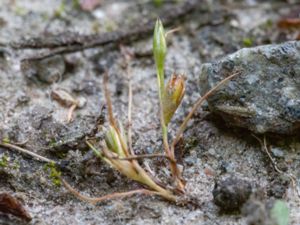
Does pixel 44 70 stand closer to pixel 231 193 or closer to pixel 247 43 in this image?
pixel 247 43

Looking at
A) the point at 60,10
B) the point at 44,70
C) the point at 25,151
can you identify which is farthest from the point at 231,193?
the point at 60,10

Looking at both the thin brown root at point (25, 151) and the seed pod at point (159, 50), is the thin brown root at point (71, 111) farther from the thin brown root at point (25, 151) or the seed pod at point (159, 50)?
the seed pod at point (159, 50)

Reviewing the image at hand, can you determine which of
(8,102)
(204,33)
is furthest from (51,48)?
(204,33)

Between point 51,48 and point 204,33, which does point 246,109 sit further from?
point 51,48

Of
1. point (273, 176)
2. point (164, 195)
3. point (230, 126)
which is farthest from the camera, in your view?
point (230, 126)

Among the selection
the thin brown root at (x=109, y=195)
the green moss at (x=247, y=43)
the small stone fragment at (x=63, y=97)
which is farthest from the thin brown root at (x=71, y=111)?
the green moss at (x=247, y=43)

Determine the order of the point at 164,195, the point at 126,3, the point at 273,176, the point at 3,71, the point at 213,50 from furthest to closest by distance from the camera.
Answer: the point at 126,3 < the point at 213,50 < the point at 3,71 < the point at 273,176 < the point at 164,195
